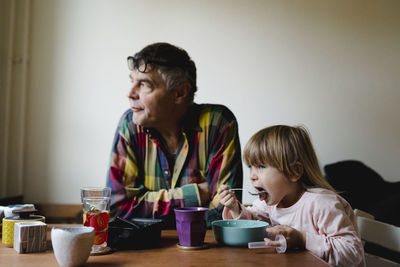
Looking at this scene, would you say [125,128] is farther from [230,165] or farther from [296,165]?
[296,165]

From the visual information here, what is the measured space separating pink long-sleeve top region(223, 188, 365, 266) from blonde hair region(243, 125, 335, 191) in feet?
0.20

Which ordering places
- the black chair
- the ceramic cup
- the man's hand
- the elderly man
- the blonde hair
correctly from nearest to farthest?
the ceramic cup → the blonde hair → the man's hand → the elderly man → the black chair

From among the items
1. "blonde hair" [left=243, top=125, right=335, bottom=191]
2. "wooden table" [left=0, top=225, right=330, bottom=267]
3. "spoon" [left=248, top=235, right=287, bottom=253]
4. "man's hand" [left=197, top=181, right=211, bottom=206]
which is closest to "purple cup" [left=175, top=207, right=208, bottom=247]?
"wooden table" [left=0, top=225, right=330, bottom=267]

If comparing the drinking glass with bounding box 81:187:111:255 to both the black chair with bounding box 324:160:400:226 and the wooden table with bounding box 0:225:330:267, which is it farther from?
the black chair with bounding box 324:160:400:226

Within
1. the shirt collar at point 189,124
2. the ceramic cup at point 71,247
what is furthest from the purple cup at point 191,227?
the shirt collar at point 189,124

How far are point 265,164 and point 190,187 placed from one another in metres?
0.39

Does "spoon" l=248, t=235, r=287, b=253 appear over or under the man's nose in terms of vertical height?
under

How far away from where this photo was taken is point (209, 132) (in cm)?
177

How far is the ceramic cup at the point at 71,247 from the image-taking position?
0.81 meters

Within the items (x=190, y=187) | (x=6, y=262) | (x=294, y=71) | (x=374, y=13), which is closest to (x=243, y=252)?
(x=6, y=262)

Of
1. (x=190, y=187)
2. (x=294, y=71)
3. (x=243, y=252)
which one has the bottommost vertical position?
(x=243, y=252)

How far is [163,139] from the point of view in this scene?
184cm

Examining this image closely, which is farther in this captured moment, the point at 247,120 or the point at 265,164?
the point at 247,120

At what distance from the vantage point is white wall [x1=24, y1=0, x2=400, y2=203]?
9.14ft
